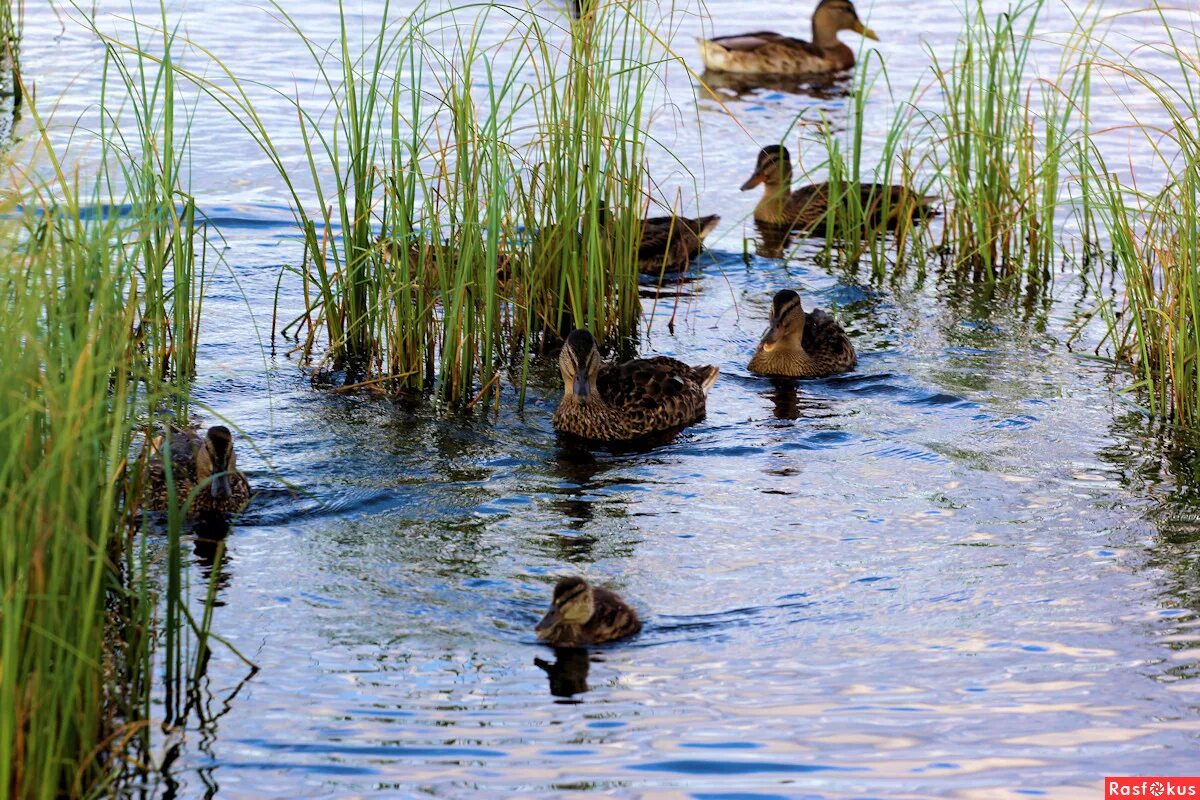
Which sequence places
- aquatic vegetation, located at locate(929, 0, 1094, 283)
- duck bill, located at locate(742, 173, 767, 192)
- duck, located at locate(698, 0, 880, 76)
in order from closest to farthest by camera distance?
aquatic vegetation, located at locate(929, 0, 1094, 283)
duck bill, located at locate(742, 173, 767, 192)
duck, located at locate(698, 0, 880, 76)

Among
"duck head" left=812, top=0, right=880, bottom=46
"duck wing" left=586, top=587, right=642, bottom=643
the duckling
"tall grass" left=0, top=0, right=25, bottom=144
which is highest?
"duck head" left=812, top=0, right=880, bottom=46

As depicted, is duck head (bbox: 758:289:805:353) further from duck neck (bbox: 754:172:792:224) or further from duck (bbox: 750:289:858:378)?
duck neck (bbox: 754:172:792:224)

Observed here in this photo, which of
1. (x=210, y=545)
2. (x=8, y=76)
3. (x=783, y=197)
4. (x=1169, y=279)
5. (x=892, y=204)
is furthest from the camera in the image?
(x=8, y=76)

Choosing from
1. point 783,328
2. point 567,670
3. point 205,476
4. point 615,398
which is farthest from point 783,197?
point 567,670

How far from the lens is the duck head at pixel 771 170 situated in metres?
12.4

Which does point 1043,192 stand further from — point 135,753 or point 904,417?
point 135,753

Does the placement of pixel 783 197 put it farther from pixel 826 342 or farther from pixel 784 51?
pixel 784 51

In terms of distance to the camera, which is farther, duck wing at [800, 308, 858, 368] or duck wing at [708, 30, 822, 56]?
duck wing at [708, 30, 822, 56]

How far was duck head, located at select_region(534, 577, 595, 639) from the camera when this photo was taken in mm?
5691

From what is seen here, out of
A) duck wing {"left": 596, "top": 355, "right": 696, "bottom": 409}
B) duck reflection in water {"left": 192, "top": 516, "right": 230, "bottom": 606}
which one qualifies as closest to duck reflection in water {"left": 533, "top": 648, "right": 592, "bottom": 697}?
duck reflection in water {"left": 192, "top": 516, "right": 230, "bottom": 606}

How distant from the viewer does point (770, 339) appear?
9422 mm

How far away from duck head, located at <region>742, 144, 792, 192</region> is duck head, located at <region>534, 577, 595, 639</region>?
7096mm

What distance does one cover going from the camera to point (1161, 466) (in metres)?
7.79

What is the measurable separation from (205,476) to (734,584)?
92.9 inches
